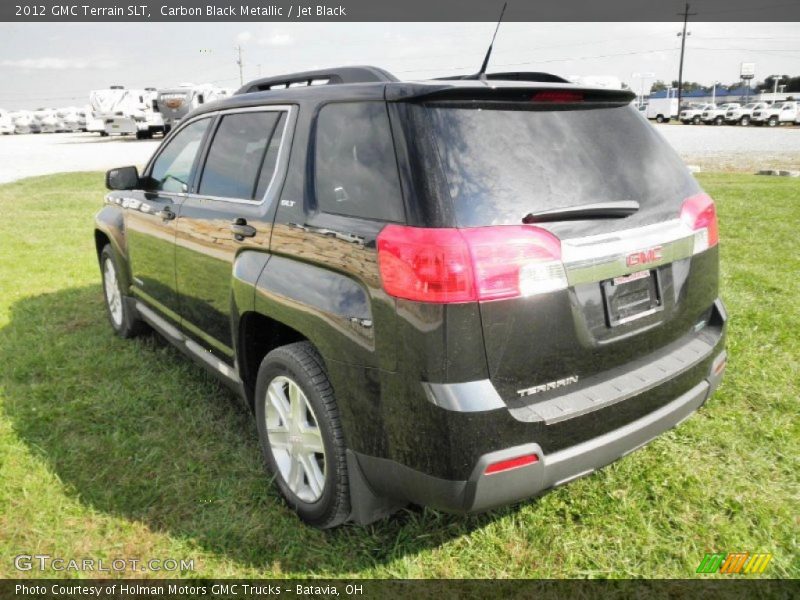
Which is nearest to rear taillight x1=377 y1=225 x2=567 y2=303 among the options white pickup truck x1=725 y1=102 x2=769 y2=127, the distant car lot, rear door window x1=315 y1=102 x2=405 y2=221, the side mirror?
rear door window x1=315 y1=102 x2=405 y2=221

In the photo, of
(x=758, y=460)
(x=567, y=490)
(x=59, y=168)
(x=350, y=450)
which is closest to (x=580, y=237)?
(x=350, y=450)

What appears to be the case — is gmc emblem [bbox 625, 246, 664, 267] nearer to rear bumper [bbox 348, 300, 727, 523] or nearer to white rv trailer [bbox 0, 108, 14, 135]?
rear bumper [bbox 348, 300, 727, 523]

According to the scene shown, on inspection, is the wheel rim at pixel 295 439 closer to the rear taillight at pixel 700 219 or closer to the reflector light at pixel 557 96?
the reflector light at pixel 557 96

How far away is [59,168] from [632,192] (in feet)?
77.0

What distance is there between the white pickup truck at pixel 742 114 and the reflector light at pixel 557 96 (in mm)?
53891

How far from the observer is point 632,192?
96.6 inches

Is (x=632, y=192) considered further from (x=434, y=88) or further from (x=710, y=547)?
(x=710, y=547)

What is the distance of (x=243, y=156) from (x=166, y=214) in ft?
2.94

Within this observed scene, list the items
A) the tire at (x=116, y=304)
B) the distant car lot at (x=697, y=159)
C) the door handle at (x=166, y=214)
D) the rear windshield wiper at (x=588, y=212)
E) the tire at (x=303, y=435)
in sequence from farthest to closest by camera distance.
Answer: the distant car lot at (x=697, y=159) < the tire at (x=116, y=304) < the door handle at (x=166, y=214) < the tire at (x=303, y=435) < the rear windshield wiper at (x=588, y=212)

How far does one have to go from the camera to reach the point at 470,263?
6.59 ft

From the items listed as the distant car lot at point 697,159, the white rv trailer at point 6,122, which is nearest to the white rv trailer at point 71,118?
the white rv trailer at point 6,122

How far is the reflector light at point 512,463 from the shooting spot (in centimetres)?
206
